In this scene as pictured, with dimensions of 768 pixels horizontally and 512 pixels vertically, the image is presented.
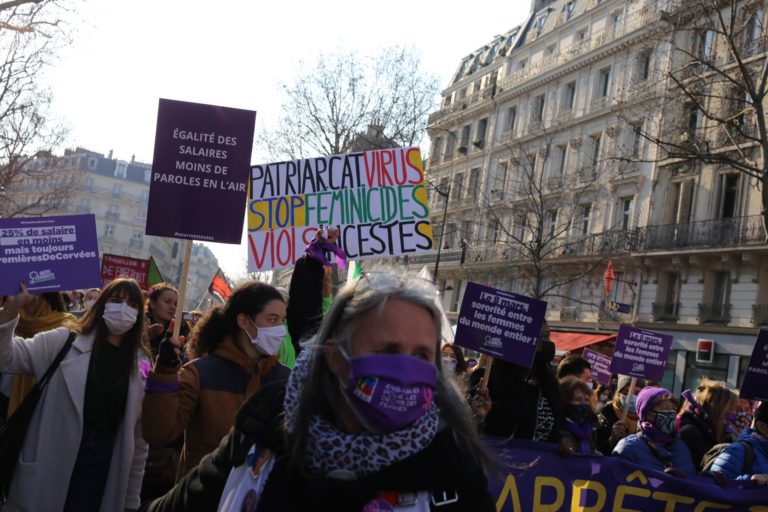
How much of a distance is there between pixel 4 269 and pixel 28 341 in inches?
21.0

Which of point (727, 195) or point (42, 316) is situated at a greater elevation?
point (727, 195)

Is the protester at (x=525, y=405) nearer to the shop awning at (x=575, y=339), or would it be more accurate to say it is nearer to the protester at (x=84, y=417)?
the protester at (x=84, y=417)

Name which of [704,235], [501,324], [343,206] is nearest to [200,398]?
[501,324]

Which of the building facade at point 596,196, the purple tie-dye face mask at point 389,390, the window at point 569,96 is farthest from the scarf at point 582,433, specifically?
the window at point 569,96

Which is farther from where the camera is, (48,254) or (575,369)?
(575,369)

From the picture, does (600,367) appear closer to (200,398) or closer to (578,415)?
(578,415)

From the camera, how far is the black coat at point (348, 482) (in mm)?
1849

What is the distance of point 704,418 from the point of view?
21.0 feet

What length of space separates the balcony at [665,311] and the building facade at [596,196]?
0.05m

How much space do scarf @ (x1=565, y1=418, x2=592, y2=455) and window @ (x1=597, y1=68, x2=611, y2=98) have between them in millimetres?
32476

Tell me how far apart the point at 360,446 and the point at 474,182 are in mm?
43934

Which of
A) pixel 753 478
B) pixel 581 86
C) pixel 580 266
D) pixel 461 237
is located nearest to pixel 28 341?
pixel 753 478

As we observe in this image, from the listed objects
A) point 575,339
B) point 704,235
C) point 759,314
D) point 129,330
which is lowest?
point 575,339

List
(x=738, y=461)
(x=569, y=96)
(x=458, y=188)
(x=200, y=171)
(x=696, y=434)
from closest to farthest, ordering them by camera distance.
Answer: (x=738, y=461)
(x=200, y=171)
(x=696, y=434)
(x=569, y=96)
(x=458, y=188)
